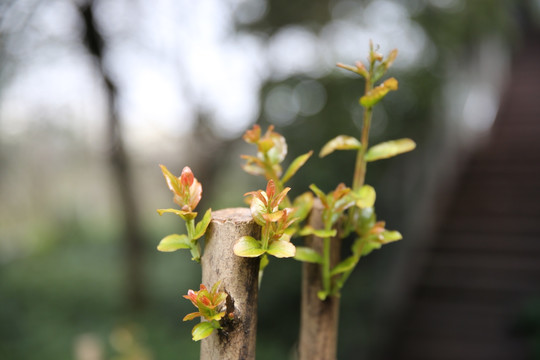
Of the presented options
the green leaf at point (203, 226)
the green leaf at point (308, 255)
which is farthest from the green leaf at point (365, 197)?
the green leaf at point (203, 226)

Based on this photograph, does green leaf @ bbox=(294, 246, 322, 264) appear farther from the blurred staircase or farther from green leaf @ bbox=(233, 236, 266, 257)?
the blurred staircase

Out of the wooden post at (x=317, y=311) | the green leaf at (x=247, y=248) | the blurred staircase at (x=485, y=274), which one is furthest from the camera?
the blurred staircase at (x=485, y=274)

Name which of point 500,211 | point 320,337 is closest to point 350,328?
point 500,211

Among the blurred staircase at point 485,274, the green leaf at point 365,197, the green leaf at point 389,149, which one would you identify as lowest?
the blurred staircase at point 485,274

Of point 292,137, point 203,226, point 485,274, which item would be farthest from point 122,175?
point 203,226

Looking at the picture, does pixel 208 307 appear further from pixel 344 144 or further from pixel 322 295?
pixel 344 144

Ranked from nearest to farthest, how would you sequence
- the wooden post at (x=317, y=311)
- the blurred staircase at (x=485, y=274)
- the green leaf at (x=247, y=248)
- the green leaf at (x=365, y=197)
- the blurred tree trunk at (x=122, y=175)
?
the green leaf at (x=247, y=248) → the green leaf at (x=365, y=197) → the wooden post at (x=317, y=311) → the blurred staircase at (x=485, y=274) → the blurred tree trunk at (x=122, y=175)

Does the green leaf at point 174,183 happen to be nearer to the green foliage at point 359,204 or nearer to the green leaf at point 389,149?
the green foliage at point 359,204
